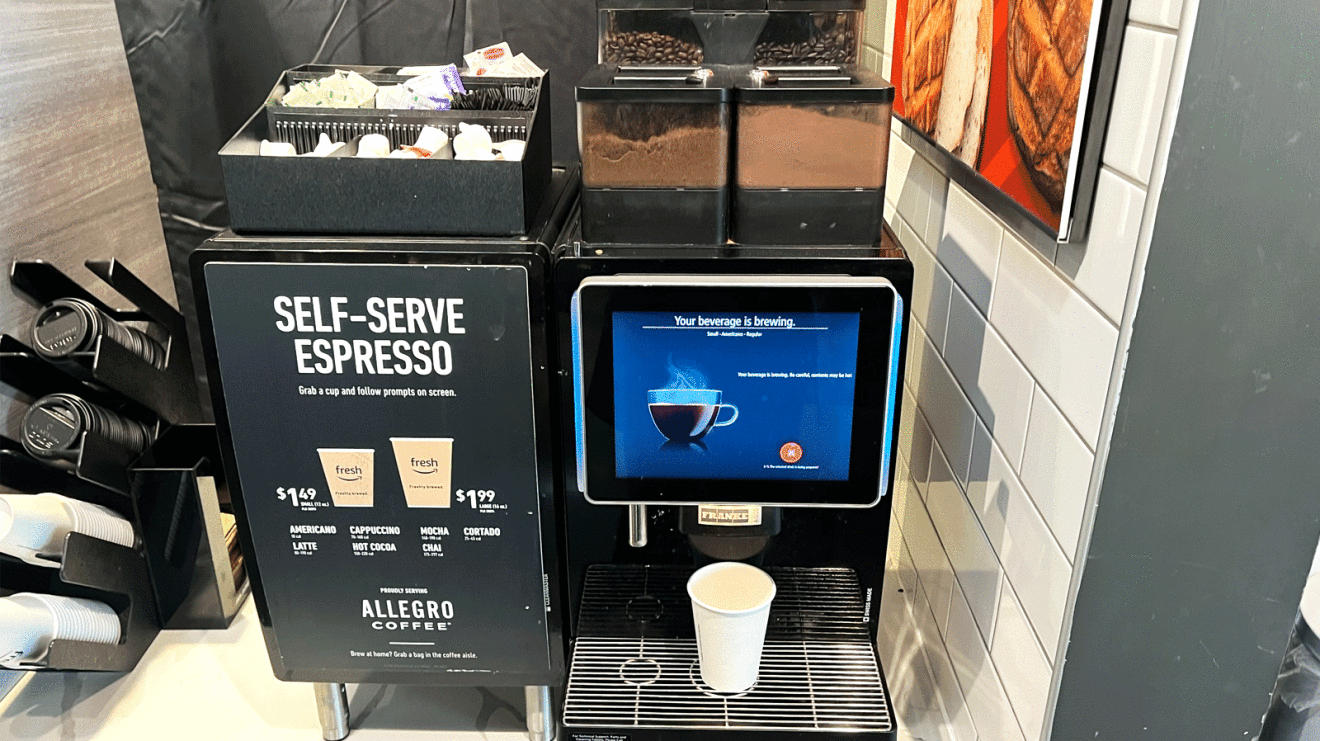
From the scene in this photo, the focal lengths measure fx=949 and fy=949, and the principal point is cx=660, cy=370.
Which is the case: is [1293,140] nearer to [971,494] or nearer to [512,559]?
[971,494]

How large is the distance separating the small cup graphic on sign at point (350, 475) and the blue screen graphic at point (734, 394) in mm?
308

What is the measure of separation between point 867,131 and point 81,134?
4.36ft

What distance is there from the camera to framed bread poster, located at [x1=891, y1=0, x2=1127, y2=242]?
0.78 meters

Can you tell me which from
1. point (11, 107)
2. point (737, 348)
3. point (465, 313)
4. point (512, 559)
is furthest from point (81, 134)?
point (737, 348)

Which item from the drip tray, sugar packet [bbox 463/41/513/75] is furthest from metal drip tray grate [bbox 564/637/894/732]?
sugar packet [bbox 463/41/513/75]

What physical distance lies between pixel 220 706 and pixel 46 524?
14.4 inches

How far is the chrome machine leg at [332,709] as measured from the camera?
1.33 metres

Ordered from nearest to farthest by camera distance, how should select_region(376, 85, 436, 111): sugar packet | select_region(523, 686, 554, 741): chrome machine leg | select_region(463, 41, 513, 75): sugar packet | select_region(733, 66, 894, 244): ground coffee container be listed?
select_region(733, 66, 894, 244): ground coffee container < select_region(376, 85, 436, 111): sugar packet < select_region(523, 686, 554, 741): chrome machine leg < select_region(463, 41, 513, 75): sugar packet

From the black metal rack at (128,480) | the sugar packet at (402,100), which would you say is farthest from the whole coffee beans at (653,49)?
the black metal rack at (128,480)

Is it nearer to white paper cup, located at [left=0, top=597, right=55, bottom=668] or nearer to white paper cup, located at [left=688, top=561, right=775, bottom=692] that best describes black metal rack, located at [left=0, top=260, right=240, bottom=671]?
white paper cup, located at [left=0, top=597, right=55, bottom=668]

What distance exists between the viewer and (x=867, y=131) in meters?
0.99

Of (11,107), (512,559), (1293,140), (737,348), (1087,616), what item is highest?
(1293,140)

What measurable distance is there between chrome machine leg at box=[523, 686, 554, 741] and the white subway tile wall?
0.50 m

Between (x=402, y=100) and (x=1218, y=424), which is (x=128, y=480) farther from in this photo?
(x=1218, y=424)
